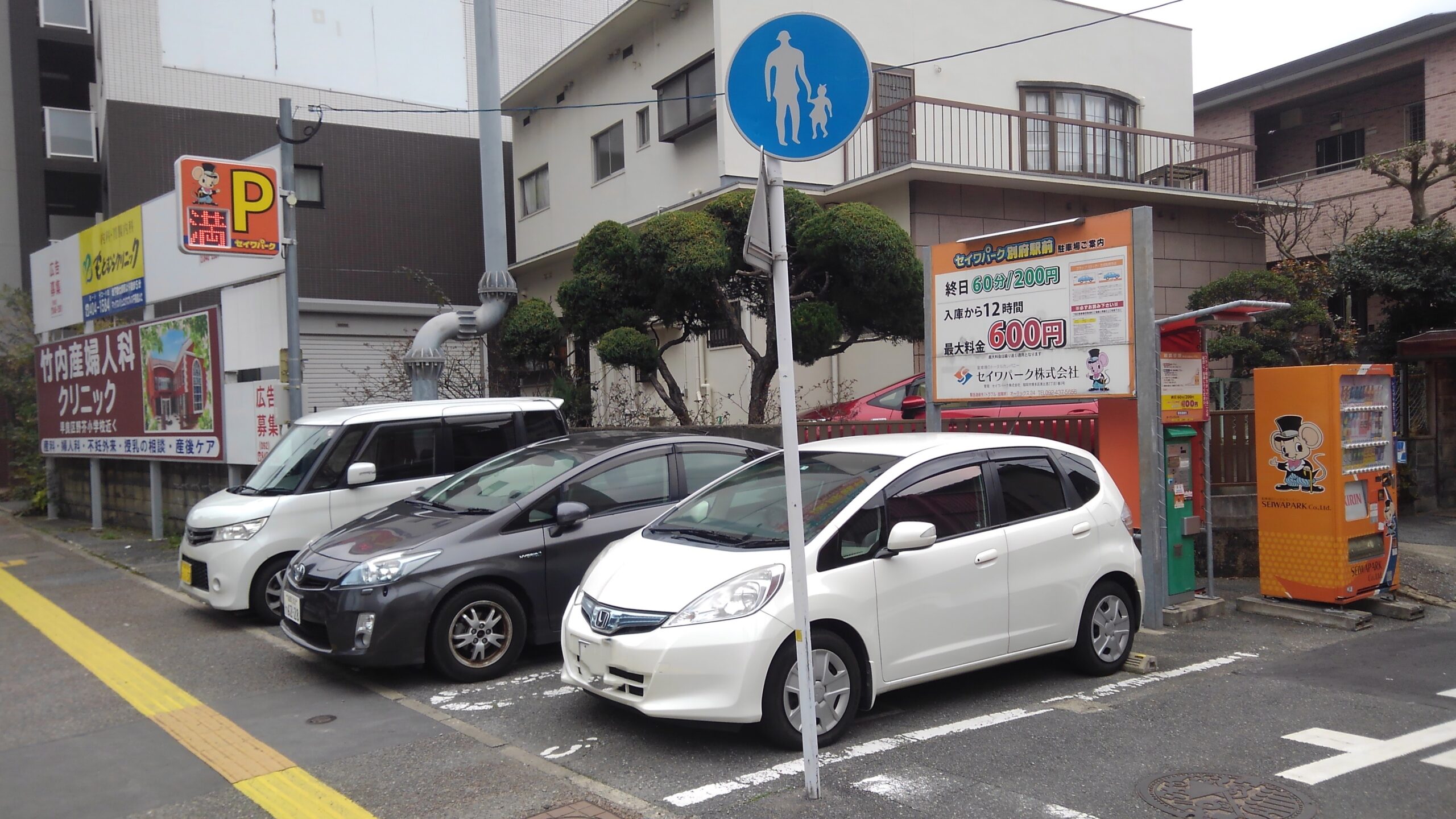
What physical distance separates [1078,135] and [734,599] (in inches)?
Answer: 559

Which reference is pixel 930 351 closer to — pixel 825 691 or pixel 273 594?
pixel 825 691

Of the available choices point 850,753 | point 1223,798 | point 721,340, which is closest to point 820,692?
point 850,753

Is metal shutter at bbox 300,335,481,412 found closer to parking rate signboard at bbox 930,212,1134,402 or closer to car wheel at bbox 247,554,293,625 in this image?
car wheel at bbox 247,554,293,625

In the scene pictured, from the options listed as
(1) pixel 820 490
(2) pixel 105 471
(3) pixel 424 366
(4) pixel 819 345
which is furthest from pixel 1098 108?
(2) pixel 105 471

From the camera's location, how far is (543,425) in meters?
9.25

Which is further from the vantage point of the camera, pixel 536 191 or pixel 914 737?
pixel 536 191

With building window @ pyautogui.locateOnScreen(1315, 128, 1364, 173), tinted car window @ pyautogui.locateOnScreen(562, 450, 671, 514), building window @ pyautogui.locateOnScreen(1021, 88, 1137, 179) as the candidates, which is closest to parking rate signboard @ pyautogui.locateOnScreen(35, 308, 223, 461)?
tinted car window @ pyautogui.locateOnScreen(562, 450, 671, 514)

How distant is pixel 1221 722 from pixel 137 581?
1055 centimetres

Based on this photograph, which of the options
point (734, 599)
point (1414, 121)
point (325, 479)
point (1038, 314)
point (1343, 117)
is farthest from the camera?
point (1343, 117)

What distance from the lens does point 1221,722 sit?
212 inches

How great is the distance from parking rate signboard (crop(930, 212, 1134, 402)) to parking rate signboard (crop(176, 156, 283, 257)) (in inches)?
301

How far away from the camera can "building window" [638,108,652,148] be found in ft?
61.2

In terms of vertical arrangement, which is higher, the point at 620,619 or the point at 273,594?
the point at 620,619

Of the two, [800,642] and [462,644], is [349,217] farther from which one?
[800,642]
